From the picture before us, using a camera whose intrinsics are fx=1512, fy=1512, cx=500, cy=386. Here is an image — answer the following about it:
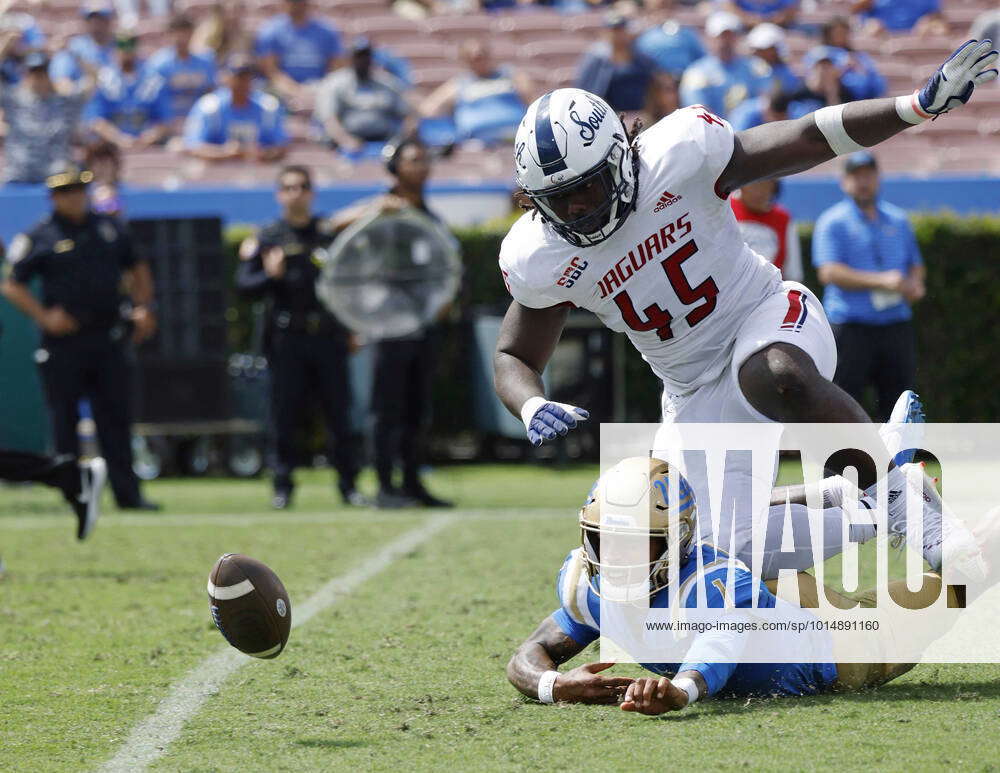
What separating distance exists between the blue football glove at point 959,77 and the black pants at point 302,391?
5.98 meters

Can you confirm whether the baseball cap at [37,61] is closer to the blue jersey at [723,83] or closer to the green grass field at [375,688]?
the blue jersey at [723,83]

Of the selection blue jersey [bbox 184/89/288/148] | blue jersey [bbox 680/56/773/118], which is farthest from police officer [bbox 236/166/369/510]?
blue jersey [bbox 680/56/773/118]

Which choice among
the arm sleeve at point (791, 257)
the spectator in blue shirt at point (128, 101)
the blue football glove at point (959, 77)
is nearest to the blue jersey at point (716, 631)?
the blue football glove at point (959, 77)

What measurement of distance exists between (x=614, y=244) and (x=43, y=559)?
4.29 m

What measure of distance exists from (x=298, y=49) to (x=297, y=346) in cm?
586

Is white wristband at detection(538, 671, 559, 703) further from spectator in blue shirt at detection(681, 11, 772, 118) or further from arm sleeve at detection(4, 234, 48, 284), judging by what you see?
spectator in blue shirt at detection(681, 11, 772, 118)

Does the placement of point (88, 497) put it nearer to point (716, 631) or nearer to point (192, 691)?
point (192, 691)

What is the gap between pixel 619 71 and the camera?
12438 millimetres

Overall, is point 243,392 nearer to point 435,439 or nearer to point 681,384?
point 435,439

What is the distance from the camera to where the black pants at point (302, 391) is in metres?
9.62

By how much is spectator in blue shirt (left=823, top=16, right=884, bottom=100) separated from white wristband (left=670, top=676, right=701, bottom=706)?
9.74 m

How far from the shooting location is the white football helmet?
4.32 meters

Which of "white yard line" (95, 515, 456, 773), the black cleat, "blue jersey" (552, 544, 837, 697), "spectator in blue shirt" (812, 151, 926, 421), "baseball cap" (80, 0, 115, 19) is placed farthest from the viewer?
"baseball cap" (80, 0, 115, 19)

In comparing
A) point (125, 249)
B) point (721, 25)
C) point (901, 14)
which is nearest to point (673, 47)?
point (721, 25)
